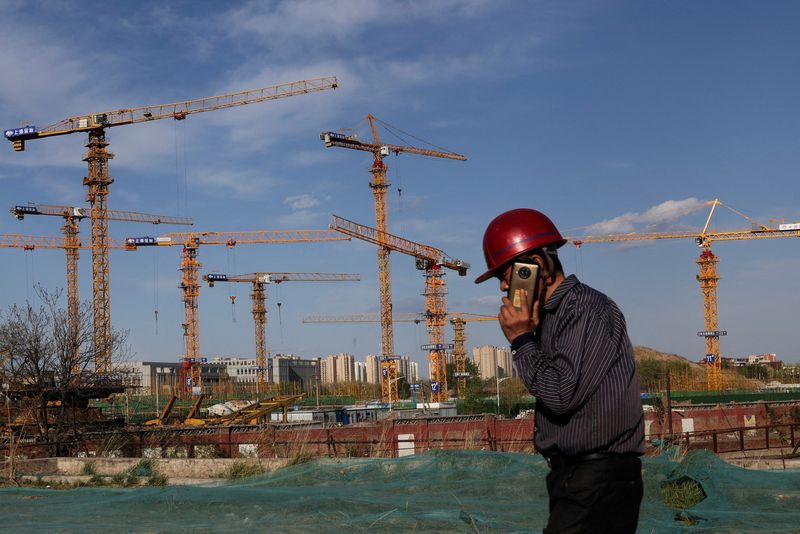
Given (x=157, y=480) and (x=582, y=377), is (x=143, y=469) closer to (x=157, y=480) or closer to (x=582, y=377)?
(x=157, y=480)

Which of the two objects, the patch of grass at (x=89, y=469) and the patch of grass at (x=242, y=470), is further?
the patch of grass at (x=89, y=469)

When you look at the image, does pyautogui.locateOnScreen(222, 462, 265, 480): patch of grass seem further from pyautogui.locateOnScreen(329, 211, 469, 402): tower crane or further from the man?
pyautogui.locateOnScreen(329, 211, 469, 402): tower crane

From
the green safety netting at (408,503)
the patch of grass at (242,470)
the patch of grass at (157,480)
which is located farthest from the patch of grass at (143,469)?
the green safety netting at (408,503)

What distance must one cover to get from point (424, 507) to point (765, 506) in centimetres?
313

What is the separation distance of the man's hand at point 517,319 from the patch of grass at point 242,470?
1117cm

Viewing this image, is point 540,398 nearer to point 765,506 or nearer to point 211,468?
point 765,506

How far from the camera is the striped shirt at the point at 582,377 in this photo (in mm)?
2611

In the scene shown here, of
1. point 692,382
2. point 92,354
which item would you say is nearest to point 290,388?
point 692,382

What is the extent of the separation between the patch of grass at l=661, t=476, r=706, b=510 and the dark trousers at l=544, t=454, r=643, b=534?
592 cm

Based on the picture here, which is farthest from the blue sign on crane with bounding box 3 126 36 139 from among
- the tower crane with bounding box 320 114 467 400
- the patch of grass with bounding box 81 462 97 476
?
the patch of grass with bounding box 81 462 97 476

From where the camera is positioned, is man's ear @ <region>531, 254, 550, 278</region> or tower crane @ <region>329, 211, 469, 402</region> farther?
tower crane @ <region>329, 211, 469, 402</region>

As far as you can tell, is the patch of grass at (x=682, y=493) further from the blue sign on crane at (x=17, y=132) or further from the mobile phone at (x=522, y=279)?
the blue sign on crane at (x=17, y=132)

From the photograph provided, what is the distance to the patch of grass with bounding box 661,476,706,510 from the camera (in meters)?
8.15

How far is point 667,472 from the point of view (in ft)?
28.2
